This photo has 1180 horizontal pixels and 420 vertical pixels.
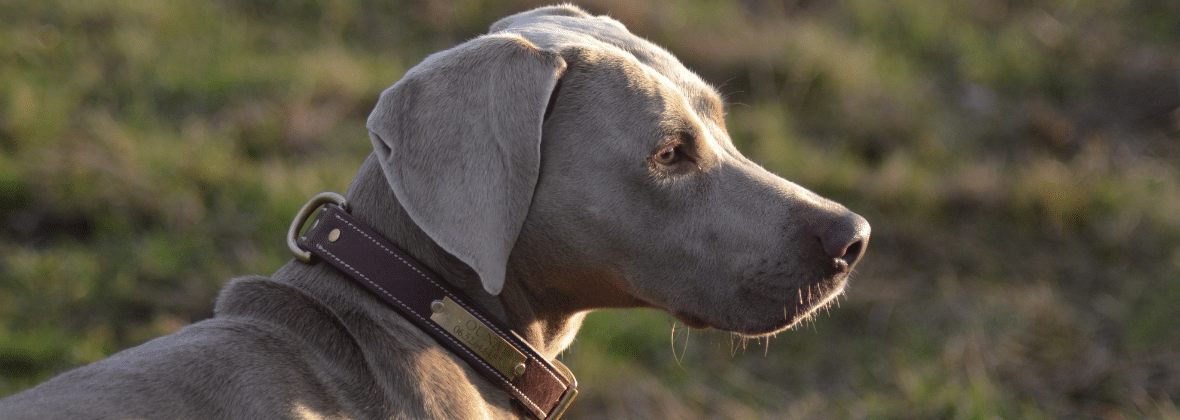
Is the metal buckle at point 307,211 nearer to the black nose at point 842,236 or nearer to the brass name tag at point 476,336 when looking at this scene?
the brass name tag at point 476,336

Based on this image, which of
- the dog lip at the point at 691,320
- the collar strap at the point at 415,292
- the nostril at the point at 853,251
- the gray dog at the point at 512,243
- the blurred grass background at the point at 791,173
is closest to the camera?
the gray dog at the point at 512,243

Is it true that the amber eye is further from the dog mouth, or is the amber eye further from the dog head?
the dog mouth

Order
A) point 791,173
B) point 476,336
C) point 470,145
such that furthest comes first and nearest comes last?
point 791,173 < point 476,336 < point 470,145

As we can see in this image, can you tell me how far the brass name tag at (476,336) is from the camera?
2.07m

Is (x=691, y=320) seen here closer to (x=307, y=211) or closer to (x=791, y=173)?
(x=307, y=211)

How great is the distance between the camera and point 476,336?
2.09m

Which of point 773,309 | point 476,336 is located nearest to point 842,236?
point 773,309

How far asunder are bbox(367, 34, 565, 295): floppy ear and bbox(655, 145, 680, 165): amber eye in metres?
0.32

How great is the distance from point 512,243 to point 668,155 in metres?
0.48

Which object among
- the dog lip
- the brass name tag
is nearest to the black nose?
the dog lip

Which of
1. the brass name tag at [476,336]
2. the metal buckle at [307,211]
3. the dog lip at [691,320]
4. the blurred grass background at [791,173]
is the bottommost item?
the blurred grass background at [791,173]

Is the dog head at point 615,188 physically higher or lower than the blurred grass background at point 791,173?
higher

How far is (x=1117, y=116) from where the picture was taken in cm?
602

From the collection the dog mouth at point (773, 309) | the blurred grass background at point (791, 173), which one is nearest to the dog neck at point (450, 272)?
the dog mouth at point (773, 309)
